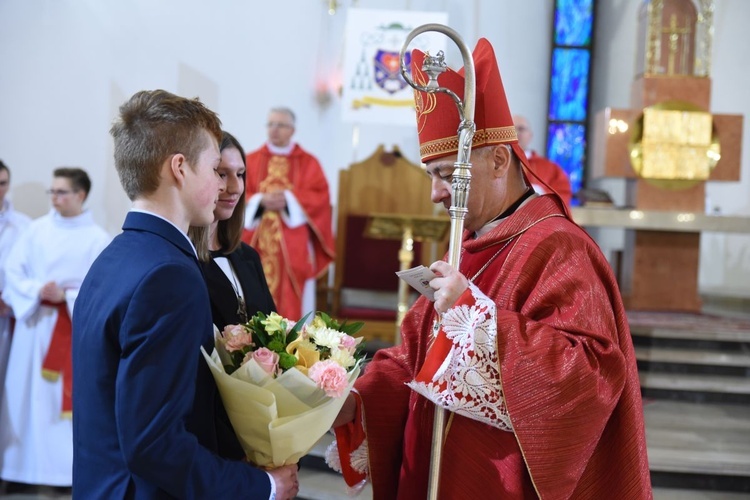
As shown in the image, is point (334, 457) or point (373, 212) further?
point (373, 212)

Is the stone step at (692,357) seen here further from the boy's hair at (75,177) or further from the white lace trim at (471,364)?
the white lace trim at (471,364)

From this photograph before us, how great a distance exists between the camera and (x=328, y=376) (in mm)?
1862

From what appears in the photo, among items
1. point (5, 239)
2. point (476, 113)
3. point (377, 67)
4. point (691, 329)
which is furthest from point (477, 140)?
point (377, 67)

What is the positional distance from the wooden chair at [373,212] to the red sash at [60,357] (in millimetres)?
2458

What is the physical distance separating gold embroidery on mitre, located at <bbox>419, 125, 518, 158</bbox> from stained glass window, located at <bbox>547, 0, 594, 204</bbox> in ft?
25.3

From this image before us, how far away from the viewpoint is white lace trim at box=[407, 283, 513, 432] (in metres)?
2.07

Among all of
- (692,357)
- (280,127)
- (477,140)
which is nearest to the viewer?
(477,140)

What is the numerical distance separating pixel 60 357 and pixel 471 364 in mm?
4506

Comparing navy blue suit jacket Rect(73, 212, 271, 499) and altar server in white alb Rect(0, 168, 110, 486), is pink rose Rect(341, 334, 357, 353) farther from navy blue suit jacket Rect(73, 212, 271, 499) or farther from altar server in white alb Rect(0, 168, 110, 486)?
altar server in white alb Rect(0, 168, 110, 486)

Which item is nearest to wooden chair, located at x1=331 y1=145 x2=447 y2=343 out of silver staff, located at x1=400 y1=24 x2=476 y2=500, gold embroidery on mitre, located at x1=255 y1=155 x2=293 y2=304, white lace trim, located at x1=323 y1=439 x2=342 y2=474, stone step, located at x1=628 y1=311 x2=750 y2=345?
gold embroidery on mitre, located at x1=255 y1=155 x2=293 y2=304

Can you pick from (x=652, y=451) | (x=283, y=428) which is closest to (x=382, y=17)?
(x=652, y=451)

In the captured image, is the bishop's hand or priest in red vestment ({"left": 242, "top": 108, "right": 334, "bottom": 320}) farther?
priest in red vestment ({"left": 242, "top": 108, "right": 334, "bottom": 320})

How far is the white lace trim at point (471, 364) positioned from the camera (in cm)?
207

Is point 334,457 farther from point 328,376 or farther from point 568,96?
point 568,96
